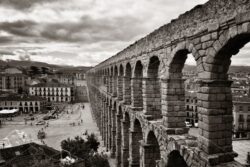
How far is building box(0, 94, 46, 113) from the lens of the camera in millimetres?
70312

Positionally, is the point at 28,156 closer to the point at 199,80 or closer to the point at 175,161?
the point at 175,161

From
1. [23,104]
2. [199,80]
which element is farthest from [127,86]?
[23,104]

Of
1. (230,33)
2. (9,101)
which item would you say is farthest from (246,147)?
(9,101)

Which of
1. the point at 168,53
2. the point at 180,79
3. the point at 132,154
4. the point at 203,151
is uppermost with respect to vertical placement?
the point at 168,53

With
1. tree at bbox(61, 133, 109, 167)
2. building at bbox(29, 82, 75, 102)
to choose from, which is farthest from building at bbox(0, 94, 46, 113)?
tree at bbox(61, 133, 109, 167)

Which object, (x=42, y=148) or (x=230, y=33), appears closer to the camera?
(x=230, y=33)

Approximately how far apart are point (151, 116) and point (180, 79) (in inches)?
123

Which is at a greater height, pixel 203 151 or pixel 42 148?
pixel 203 151

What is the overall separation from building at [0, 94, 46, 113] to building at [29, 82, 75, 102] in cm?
1664

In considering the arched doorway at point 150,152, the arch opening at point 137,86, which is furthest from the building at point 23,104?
the arched doorway at point 150,152

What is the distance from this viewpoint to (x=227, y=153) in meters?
7.17

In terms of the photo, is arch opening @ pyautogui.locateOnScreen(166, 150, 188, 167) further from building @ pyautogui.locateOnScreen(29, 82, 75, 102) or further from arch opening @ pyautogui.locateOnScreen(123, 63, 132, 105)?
building @ pyautogui.locateOnScreen(29, 82, 75, 102)

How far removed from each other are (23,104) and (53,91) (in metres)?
18.4

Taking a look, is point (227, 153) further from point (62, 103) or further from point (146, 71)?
point (62, 103)
